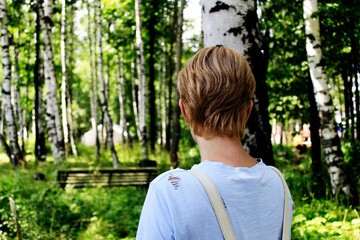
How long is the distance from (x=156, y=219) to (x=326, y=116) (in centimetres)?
619

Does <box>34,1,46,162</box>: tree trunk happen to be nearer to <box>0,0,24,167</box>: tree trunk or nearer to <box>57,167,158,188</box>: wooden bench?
<box>0,0,24,167</box>: tree trunk

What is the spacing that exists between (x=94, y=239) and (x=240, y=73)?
528 cm

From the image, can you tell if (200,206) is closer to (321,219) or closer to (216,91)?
(216,91)

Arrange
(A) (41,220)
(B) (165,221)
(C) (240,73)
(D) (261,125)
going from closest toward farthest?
(B) (165,221) → (C) (240,73) → (D) (261,125) → (A) (41,220)

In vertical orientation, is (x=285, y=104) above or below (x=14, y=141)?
above

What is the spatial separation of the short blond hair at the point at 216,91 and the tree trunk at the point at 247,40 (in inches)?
48.4

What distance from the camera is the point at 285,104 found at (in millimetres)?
9383

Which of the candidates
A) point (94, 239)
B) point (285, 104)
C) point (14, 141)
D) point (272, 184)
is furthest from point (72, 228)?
point (14, 141)

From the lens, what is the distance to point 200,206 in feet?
3.30

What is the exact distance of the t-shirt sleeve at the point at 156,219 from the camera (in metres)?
1.00

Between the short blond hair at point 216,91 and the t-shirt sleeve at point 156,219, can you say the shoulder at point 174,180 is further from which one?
the short blond hair at point 216,91

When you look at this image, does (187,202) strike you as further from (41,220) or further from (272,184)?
(41,220)

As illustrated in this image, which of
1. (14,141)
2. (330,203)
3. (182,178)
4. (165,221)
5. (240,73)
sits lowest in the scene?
(330,203)

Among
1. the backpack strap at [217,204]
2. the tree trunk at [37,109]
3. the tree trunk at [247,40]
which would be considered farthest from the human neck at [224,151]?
the tree trunk at [37,109]
